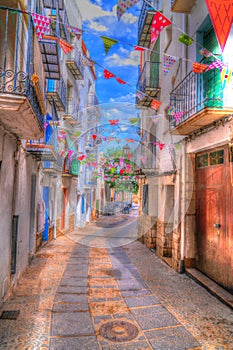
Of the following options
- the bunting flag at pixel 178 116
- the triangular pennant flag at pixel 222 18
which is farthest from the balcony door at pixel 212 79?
the triangular pennant flag at pixel 222 18

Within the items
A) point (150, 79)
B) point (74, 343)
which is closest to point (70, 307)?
point (74, 343)

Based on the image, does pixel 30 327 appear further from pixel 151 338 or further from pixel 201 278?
pixel 201 278

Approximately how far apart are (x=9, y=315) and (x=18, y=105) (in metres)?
3.52

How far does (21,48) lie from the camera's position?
5207 millimetres

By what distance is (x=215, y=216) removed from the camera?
610 cm

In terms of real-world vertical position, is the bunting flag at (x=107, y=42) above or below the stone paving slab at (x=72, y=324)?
above

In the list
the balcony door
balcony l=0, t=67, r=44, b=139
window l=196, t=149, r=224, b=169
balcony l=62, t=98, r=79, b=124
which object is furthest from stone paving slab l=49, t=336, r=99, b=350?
balcony l=62, t=98, r=79, b=124

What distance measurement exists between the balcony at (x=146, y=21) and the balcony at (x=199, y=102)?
455 cm

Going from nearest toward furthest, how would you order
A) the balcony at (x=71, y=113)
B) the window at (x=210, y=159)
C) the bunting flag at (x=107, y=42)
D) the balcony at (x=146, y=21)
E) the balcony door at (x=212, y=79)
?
the bunting flag at (x=107, y=42) → the balcony door at (x=212, y=79) → the window at (x=210, y=159) → the balcony at (x=146, y=21) → the balcony at (x=71, y=113)

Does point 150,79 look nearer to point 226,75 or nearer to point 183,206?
point 226,75

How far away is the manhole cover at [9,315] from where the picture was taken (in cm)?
418

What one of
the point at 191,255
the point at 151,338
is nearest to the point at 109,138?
the point at 191,255

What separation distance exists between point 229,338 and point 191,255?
3366 mm

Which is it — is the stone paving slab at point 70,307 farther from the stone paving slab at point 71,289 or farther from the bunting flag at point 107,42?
the bunting flag at point 107,42
